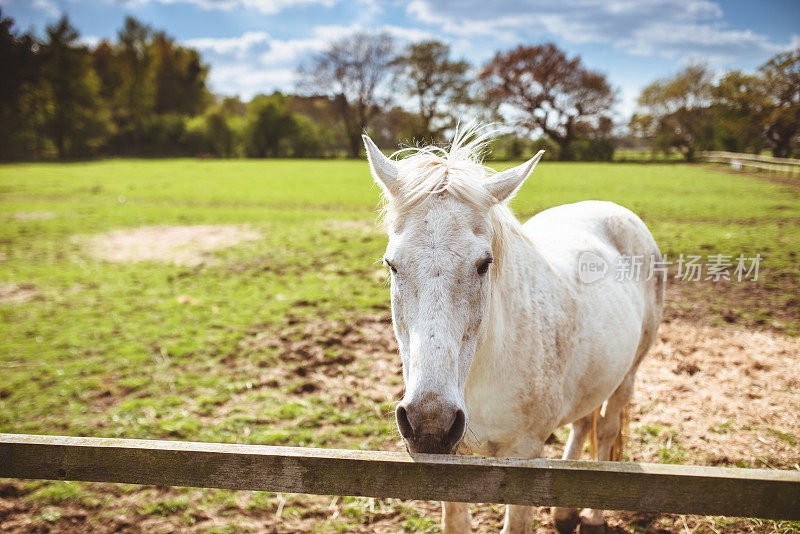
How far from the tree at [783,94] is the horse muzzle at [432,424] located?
13.6 m

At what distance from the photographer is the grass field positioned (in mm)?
2900

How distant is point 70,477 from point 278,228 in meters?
10.2

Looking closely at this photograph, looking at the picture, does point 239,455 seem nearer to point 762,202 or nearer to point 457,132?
point 457,132

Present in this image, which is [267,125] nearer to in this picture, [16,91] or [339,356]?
[16,91]

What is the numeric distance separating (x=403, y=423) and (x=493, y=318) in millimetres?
754

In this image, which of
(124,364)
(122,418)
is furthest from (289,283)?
(122,418)

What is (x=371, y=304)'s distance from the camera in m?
6.27

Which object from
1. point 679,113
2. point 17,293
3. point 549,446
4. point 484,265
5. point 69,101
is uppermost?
point 69,101

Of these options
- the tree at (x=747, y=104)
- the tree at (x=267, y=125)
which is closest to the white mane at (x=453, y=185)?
the tree at (x=747, y=104)

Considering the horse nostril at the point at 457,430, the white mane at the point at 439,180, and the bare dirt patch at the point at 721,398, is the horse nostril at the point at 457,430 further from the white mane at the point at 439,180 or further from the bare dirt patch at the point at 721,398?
the bare dirt patch at the point at 721,398

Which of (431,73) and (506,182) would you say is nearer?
(506,182)

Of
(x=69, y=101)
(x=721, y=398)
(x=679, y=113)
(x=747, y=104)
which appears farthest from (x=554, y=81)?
(x=69, y=101)

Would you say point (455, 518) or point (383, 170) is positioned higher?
point (383, 170)

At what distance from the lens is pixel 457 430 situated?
1443 millimetres
